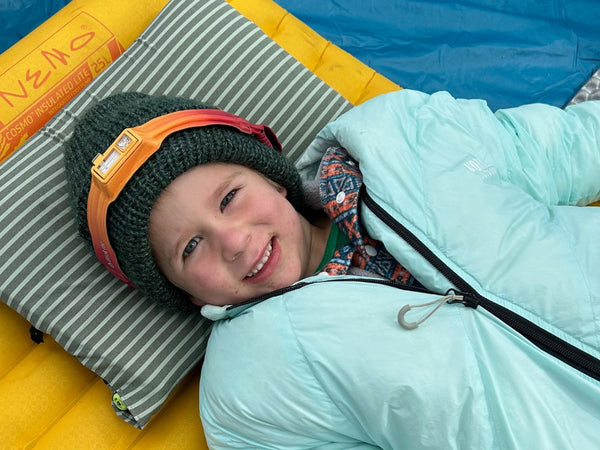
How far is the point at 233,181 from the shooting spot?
96 cm

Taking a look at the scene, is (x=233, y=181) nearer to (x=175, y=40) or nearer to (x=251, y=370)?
(x=251, y=370)

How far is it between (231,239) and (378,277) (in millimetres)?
288

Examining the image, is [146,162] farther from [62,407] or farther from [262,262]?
[62,407]

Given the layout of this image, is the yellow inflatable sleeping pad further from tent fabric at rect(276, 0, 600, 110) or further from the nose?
tent fabric at rect(276, 0, 600, 110)

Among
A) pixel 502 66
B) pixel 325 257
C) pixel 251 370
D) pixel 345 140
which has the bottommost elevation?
pixel 251 370

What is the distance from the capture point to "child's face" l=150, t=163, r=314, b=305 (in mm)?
917

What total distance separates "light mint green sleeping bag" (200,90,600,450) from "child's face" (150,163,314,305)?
0.16 ft

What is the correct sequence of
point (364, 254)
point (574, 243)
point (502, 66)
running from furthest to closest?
point (502, 66) → point (364, 254) → point (574, 243)

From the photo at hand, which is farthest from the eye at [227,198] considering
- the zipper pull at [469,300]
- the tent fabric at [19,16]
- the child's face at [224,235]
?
the tent fabric at [19,16]

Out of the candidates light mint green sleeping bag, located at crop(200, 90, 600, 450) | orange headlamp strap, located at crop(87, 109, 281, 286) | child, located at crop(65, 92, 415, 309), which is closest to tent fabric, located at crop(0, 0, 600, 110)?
light mint green sleeping bag, located at crop(200, 90, 600, 450)

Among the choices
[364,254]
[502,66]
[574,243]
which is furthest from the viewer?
[502,66]

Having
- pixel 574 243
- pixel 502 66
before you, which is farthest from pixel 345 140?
pixel 502 66

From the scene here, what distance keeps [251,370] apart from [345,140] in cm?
45

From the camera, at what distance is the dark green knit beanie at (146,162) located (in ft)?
2.97
